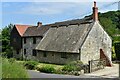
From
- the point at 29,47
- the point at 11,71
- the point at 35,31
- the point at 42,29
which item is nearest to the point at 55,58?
the point at 42,29

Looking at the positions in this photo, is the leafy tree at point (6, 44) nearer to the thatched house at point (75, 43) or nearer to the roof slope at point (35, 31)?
the roof slope at point (35, 31)

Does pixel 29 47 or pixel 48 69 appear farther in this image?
pixel 29 47

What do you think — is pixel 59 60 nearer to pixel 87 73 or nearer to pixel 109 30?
pixel 87 73

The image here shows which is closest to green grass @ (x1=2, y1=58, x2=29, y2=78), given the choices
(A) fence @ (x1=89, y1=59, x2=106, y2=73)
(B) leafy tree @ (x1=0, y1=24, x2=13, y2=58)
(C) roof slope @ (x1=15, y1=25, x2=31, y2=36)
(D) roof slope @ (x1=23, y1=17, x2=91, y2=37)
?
(A) fence @ (x1=89, y1=59, x2=106, y2=73)

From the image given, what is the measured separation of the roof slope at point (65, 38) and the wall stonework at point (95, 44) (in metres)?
0.75

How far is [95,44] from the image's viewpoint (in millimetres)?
41500

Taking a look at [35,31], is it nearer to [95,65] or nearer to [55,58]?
[55,58]

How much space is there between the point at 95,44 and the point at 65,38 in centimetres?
521

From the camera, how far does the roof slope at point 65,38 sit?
40.6m

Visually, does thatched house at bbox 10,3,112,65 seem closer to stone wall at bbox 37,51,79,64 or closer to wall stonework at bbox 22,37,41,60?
stone wall at bbox 37,51,79,64

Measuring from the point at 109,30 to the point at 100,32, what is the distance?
1850cm

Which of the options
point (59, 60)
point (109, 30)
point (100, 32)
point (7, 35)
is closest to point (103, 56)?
point (100, 32)

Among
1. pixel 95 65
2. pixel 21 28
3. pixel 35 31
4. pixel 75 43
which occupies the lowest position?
pixel 95 65

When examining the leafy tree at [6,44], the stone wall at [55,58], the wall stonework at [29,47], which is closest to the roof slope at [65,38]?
the stone wall at [55,58]
